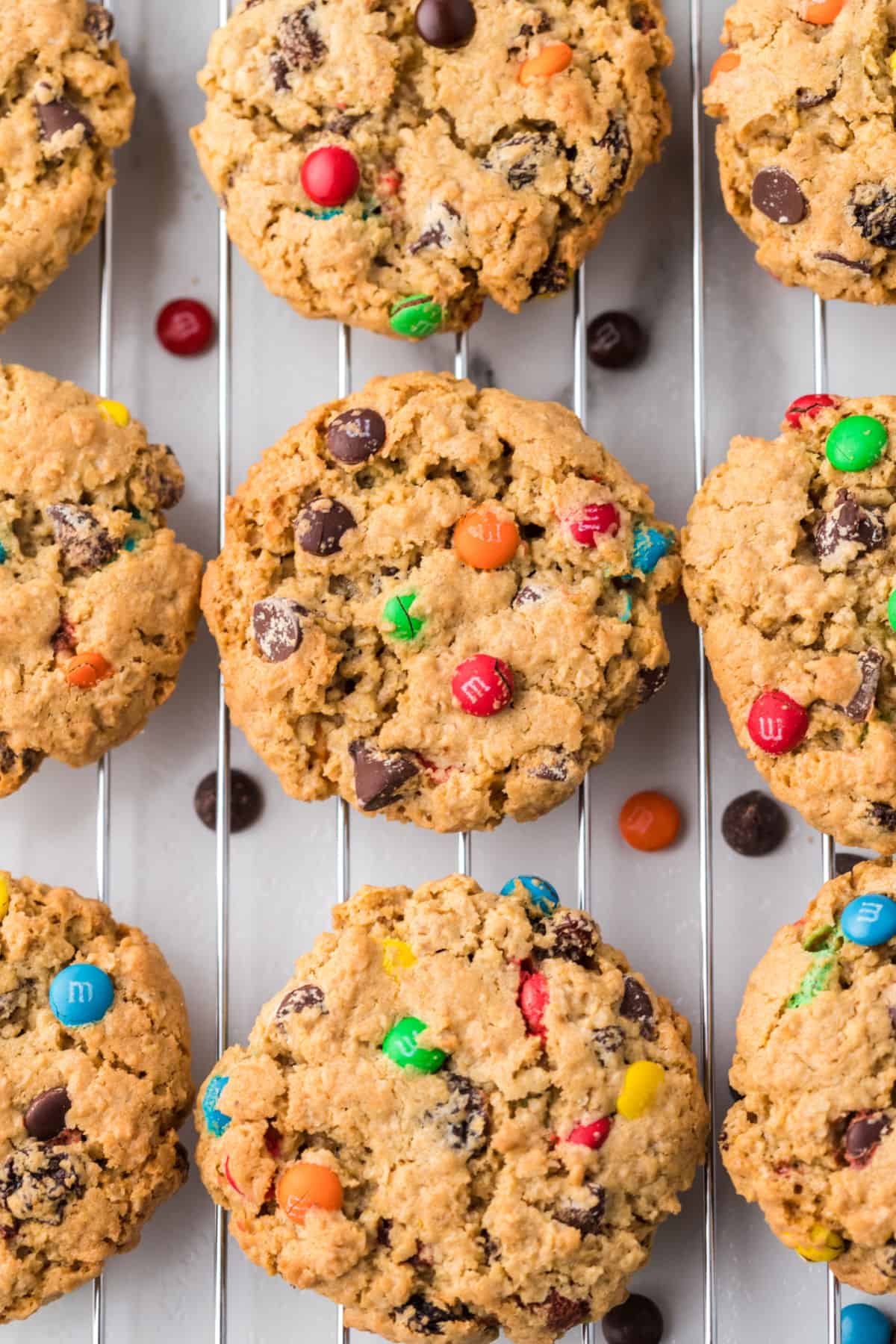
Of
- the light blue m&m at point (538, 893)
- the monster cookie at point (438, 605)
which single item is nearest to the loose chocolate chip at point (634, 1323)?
the light blue m&m at point (538, 893)

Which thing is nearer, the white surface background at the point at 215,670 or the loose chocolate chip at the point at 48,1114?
the loose chocolate chip at the point at 48,1114

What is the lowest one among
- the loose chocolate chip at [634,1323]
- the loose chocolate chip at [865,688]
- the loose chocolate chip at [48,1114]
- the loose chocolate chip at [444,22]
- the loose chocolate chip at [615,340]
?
the loose chocolate chip at [634,1323]

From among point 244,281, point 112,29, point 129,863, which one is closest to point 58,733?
point 129,863

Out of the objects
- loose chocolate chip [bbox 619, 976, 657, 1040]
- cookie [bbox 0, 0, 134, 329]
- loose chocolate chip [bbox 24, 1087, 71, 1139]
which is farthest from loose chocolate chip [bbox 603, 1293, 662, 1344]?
cookie [bbox 0, 0, 134, 329]

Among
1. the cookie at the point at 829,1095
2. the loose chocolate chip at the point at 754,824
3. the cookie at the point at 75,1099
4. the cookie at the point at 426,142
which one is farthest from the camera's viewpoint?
the loose chocolate chip at the point at 754,824

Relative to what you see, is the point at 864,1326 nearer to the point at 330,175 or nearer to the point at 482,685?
the point at 482,685

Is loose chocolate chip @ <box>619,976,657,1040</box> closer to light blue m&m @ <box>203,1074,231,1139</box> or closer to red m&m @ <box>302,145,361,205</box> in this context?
light blue m&m @ <box>203,1074,231,1139</box>

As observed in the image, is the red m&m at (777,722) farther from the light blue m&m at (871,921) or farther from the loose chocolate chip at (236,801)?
the loose chocolate chip at (236,801)
